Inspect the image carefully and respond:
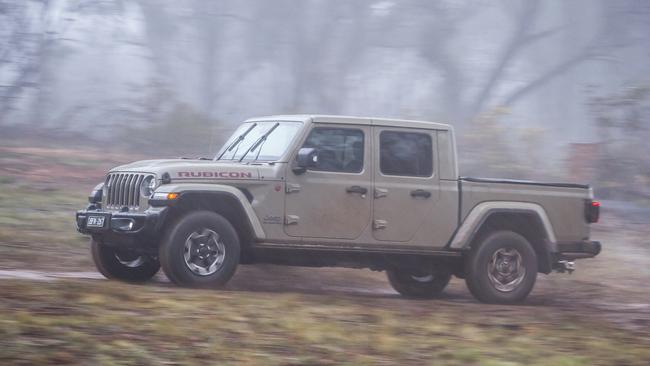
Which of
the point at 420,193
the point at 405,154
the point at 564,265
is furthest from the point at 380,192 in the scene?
the point at 564,265

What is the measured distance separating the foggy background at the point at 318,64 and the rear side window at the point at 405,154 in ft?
38.9

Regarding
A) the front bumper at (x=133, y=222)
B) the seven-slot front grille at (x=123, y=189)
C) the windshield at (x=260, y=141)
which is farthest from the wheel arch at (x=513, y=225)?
the seven-slot front grille at (x=123, y=189)

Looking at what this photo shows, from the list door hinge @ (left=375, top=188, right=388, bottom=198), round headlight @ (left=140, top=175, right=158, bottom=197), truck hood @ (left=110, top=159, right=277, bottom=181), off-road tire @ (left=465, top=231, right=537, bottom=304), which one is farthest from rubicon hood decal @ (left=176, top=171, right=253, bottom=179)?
off-road tire @ (left=465, top=231, right=537, bottom=304)

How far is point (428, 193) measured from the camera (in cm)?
996

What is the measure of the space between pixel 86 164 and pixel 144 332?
41.2 feet

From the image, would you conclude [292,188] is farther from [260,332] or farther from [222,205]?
[260,332]

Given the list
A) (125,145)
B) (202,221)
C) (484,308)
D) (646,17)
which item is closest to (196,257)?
(202,221)

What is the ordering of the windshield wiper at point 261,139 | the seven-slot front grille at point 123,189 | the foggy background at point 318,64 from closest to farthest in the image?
1. the seven-slot front grille at point 123,189
2. the windshield wiper at point 261,139
3. the foggy background at point 318,64

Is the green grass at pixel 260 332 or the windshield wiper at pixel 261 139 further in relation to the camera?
the windshield wiper at pixel 261 139

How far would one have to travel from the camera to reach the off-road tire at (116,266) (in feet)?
32.6

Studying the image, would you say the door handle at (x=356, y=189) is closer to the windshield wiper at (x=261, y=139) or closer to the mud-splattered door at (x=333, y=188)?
the mud-splattered door at (x=333, y=188)

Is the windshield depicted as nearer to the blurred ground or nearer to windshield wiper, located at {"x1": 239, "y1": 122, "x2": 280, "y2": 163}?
windshield wiper, located at {"x1": 239, "y1": 122, "x2": 280, "y2": 163}

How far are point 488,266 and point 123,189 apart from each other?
3.73 m

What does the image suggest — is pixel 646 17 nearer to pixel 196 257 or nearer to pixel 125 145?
pixel 125 145
